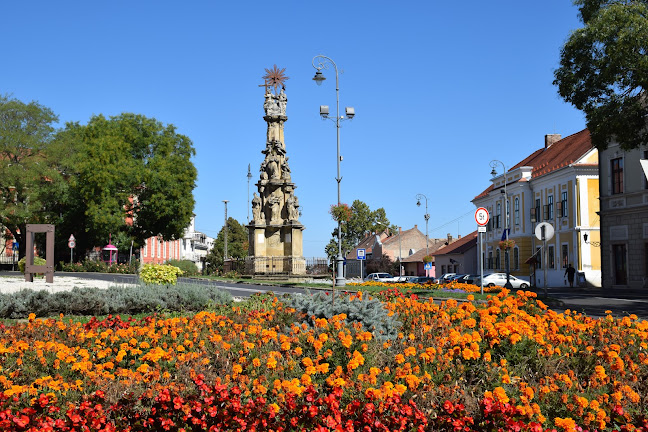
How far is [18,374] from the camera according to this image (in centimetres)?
621

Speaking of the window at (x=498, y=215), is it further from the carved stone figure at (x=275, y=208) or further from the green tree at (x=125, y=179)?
the carved stone figure at (x=275, y=208)

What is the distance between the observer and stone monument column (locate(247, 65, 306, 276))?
38.1m

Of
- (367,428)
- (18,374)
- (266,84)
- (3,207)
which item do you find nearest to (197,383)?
(367,428)

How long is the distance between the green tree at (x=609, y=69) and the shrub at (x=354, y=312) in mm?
21088

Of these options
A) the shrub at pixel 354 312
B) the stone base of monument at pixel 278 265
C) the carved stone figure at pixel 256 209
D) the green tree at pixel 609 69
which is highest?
the green tree at pixel 609 69

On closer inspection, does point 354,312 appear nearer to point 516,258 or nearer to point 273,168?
point 273,168

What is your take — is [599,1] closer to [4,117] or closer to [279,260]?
[279,260]

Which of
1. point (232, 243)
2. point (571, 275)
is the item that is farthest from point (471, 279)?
point (232, 243)

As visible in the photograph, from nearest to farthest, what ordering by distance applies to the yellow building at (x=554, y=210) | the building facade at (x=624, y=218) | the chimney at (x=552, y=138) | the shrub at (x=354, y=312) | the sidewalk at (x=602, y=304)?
the shrub at (x=354, y=312), the sidewalk at (x=602, y=304), the building facade at (x=624, y=218), the yellow building at (x=554, y=210), the chimney at (x=552, y=138)

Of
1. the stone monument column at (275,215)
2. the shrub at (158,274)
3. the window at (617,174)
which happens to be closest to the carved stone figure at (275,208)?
the stone monument column at (275,215)

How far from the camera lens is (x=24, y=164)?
53.3 metres

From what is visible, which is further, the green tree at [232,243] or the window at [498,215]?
the green tree at [232,243]

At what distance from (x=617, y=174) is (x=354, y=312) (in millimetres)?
36008

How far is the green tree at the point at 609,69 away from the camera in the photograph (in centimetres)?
2517
